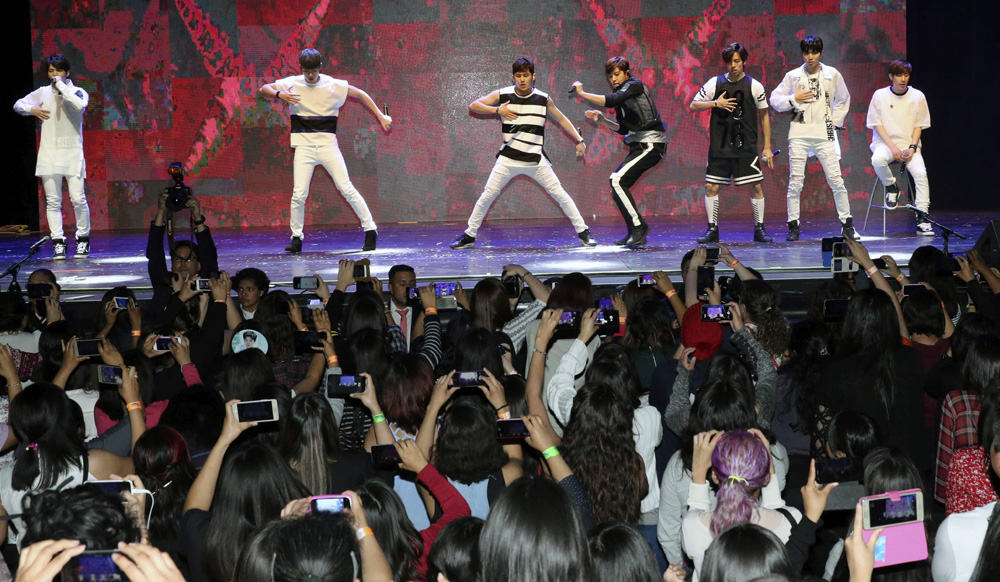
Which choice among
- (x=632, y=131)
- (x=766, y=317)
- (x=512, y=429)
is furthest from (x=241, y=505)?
(x=632, y=131)

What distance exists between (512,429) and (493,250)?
611 centimetres

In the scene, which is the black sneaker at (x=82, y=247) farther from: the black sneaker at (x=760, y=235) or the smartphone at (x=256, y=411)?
the smartphone at (x=256, y=411)

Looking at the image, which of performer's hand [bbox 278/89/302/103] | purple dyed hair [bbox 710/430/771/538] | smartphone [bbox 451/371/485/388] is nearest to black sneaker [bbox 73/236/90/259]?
performer's hand [bbox 278/89/302/103]

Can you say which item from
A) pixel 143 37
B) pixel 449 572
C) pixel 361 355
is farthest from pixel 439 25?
pixel 449 572

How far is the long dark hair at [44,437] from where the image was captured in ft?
9.28

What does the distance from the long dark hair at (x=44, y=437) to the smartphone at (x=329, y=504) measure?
1.24m

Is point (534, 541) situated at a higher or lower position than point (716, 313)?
lower

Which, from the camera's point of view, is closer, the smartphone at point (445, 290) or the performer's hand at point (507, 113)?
the smartphone at point (445, 290)

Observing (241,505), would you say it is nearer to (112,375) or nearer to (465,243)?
(112,375)

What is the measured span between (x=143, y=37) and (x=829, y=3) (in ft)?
25.8

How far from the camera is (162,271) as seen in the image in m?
6.33

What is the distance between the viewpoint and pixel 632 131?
8.73 m

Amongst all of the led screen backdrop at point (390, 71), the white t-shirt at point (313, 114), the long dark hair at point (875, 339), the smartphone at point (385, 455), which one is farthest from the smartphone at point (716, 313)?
the led screen backdrop at point (390, 71)

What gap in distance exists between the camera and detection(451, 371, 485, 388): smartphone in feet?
9.90
